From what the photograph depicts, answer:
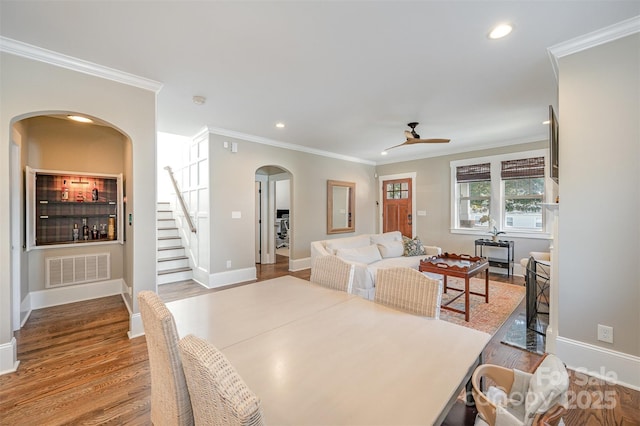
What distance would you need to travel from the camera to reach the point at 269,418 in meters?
0.82

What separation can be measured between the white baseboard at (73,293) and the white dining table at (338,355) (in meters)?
3.29

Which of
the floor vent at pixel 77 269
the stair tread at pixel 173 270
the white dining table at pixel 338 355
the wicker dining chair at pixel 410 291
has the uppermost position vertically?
the wicker dining chair at pixel 410 291

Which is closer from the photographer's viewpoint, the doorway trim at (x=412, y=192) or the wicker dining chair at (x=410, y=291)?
the wicker dining chair at (x=410, y=291)

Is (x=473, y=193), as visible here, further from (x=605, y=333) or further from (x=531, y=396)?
(x=531, y=396)

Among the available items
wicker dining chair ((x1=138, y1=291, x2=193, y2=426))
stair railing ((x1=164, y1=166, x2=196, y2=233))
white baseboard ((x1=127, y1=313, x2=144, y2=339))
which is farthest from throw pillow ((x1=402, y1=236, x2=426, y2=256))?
wicker dining chair ((x1=138, y1=291, x2=193, y2=426))

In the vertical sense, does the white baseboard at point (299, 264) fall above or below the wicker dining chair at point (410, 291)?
below

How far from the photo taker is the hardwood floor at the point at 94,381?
175cm

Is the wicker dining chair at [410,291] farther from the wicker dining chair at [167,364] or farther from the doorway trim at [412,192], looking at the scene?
the doorway trim at [412,192]

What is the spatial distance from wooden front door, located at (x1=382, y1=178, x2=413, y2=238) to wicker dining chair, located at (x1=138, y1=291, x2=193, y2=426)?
6.44m

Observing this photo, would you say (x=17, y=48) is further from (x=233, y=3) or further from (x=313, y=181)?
(x=313, y=181)

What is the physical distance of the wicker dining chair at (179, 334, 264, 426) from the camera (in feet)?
2.09

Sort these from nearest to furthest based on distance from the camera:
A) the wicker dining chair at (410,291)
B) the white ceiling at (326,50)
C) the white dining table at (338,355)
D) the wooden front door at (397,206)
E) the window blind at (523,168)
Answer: the white dining table at (338,355) → the wicker dining chair at (410,291) → the white ceiling at (326,50) → the window blind at (523,168) → the wooden front door at (397,206)

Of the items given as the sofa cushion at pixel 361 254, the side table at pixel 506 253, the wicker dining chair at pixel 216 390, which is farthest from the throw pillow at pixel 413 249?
the wicker dining chair at pixel 216 390

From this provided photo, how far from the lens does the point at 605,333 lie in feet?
6.95
